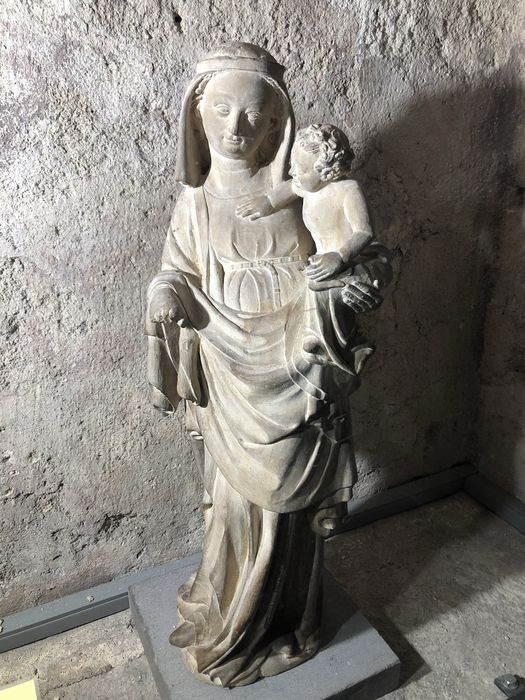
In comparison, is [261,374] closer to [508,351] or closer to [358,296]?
[358,296]

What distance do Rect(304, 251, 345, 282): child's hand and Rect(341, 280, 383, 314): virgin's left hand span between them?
6 cm

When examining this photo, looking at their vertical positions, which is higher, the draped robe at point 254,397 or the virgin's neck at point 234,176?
the virgin's neck at point 234,176

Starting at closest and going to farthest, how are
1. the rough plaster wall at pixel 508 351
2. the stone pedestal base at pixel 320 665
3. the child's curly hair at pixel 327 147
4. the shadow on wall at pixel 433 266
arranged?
the child's curly hair at pixel 327 147 → the stone pedestal base at pixel 320 665 → the shadow on wall at pixel 433 266 → the rough plaster wall at pixel 508 351

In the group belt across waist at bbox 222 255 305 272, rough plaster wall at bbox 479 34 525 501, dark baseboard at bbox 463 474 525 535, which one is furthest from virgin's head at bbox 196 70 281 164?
dark baseboard at bbox 463 474 525 535

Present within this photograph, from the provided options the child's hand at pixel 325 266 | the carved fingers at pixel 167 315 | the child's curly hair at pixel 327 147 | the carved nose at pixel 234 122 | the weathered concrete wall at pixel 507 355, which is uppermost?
the carved nose at pixel 234 122

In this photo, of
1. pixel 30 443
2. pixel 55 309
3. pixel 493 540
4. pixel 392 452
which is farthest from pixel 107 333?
pixel 493 540

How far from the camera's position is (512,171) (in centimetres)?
269

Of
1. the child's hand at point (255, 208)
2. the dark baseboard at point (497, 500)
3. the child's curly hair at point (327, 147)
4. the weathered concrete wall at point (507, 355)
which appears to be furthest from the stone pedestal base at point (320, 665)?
the child's curly hair at point (327, 147)

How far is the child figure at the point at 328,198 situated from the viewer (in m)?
1.43

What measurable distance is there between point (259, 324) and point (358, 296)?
0.28 m

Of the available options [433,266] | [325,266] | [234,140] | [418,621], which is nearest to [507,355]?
Answer: [433,266]

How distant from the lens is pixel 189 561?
2.62 metres

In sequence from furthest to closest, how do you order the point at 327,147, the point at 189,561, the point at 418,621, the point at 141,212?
the point at 189,561, the point at 418,621, the point at 141,212, the point at 327,147

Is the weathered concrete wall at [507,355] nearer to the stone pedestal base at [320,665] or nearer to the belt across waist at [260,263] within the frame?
the stone pedestal base at [320,665]
